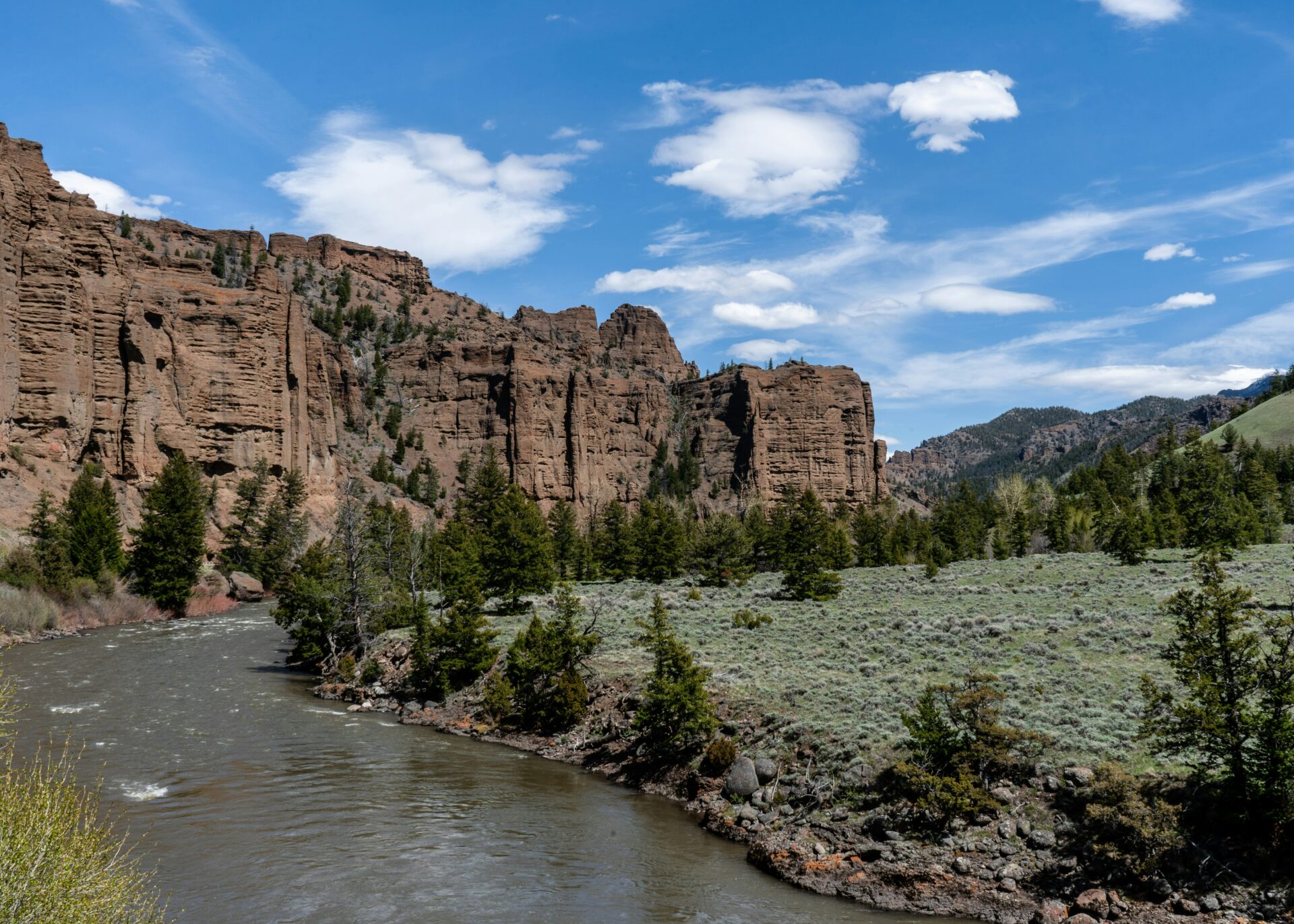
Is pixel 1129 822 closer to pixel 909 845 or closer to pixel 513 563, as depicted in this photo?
pixel 909 845

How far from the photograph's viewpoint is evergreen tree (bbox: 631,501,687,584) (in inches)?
2781

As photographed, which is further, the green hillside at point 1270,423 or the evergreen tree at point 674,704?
the green hillside at point 1270,423

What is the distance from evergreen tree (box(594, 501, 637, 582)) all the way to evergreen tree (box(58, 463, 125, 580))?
3784 centimetres

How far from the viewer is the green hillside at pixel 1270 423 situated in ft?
510

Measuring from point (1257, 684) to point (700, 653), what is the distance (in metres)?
20.9

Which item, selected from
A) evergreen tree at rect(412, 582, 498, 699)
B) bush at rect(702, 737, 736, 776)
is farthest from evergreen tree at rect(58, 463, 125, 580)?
bush at rect(702, 737, 736, 776)

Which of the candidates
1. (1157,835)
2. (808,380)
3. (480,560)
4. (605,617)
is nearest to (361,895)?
(1157,835)

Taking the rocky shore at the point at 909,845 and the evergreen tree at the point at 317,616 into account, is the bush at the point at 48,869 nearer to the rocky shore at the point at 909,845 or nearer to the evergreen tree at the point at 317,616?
the rocky shore at the point at 909,845

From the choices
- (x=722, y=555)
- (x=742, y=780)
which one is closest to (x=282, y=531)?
(x=722, y=555)

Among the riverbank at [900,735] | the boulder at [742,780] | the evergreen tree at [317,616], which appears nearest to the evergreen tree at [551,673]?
the riverbank at [900,735]

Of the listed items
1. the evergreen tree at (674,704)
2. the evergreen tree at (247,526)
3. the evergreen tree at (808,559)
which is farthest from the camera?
the evergreen tree at (247,526)

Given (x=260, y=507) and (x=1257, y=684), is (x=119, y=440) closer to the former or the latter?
(x=260, y=507)

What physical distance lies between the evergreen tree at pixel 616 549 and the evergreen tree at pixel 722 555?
6664 millimetres

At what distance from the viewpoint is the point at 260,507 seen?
294 ft
